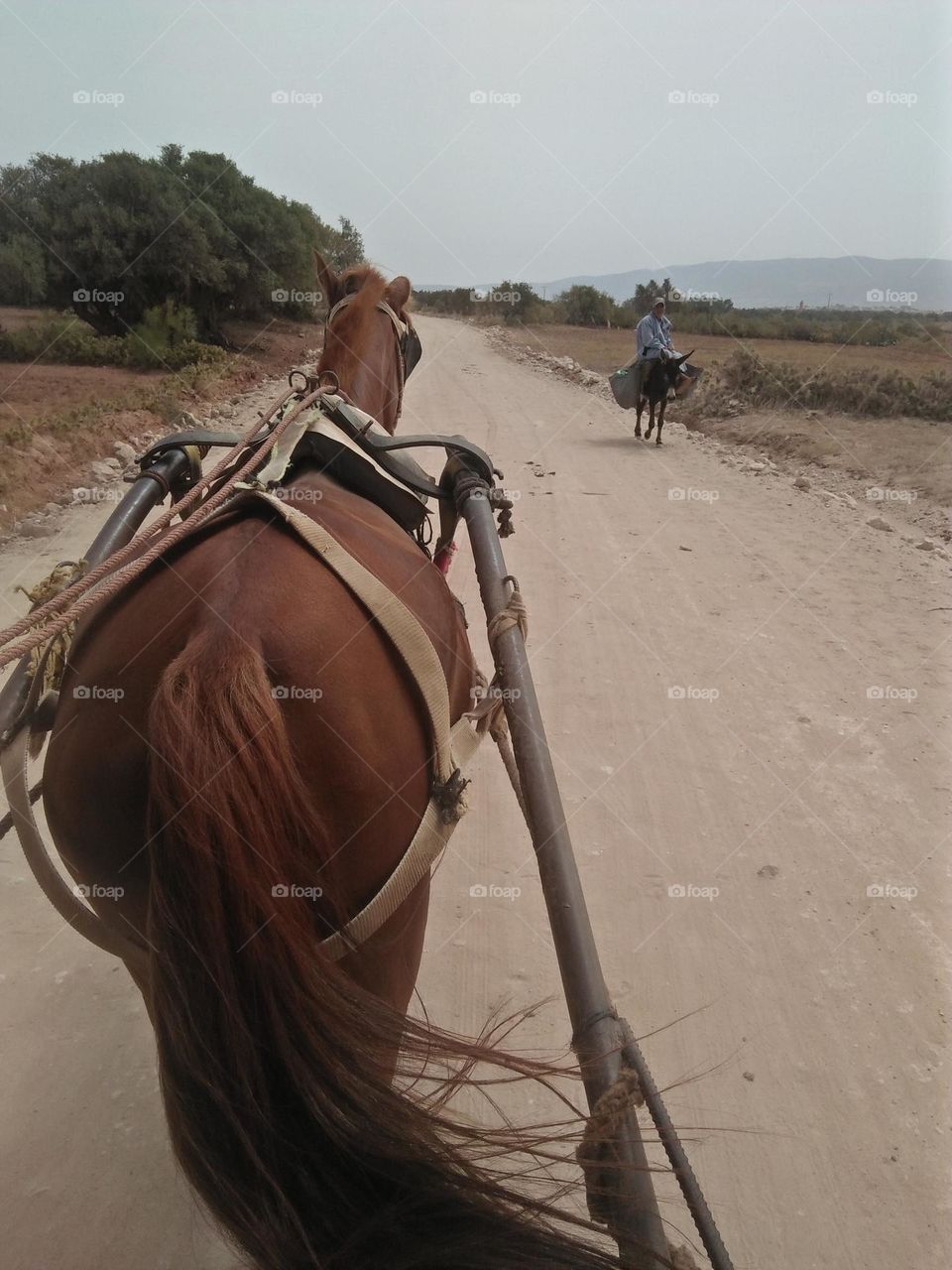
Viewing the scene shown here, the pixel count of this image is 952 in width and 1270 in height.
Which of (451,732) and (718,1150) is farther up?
(451,732)

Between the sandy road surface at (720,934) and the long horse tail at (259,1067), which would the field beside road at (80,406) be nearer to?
the sandy road surface at (720,934)

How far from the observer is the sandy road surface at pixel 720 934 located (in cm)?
190

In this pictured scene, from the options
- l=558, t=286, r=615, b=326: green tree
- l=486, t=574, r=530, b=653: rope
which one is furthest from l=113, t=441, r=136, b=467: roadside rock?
l=558, t=286, r=615, b=326: green tree

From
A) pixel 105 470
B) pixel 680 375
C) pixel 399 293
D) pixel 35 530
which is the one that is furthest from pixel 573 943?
pixel 680 375

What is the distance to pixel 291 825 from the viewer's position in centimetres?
119

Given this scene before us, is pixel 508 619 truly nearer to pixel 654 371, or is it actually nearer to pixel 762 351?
pixel 654 371

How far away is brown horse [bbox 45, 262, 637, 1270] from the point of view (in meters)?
1.10

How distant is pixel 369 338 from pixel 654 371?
699 cm

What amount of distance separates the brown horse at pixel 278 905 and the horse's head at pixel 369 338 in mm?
1753

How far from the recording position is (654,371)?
9289 mm

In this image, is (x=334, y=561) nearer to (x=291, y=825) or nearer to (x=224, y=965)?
(x=291, y=825)

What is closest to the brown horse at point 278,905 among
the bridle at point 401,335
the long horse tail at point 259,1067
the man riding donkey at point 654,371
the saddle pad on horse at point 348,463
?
the long horse tail at point 259,1067

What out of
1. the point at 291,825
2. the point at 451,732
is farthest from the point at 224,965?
the point at 451,732

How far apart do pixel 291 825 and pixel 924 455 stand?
900 centimetres
